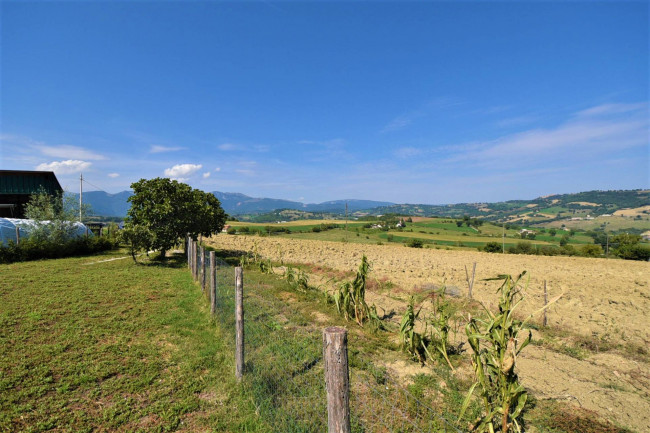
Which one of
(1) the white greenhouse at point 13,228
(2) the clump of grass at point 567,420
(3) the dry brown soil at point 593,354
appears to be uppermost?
(1) the white greenhouse at point 13,228

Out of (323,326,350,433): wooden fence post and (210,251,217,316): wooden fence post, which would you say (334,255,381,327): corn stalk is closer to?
(210,251,217,316): wooden fence post

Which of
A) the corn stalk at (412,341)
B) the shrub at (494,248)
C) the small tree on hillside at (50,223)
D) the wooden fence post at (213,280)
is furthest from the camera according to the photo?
the shrub at (494,248)

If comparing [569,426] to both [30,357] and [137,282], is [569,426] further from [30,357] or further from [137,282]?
[137,282]

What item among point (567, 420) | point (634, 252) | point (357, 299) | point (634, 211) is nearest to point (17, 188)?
point (357, 299)

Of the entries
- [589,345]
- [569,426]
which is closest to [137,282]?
[569,426]

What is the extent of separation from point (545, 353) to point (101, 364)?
8.67m

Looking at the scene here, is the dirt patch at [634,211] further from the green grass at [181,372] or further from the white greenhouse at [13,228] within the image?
the white greenhouse at [13,228]

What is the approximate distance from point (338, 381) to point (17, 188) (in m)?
32.8

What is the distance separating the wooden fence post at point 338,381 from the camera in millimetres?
2105

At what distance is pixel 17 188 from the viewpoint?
23.2 metres

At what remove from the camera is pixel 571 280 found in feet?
53.6

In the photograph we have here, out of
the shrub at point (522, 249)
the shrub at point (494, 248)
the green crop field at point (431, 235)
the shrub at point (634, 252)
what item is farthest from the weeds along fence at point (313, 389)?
the shrub at point (634, 252)

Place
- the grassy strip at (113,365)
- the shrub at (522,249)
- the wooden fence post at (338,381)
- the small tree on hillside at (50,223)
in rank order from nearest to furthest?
the wooden fence post at (338,381), the grassy strip at (113,365), the small tree on hillside at (50,223), the shrub at (522,249)

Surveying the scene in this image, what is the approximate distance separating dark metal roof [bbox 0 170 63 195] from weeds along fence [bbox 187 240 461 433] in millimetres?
25717
